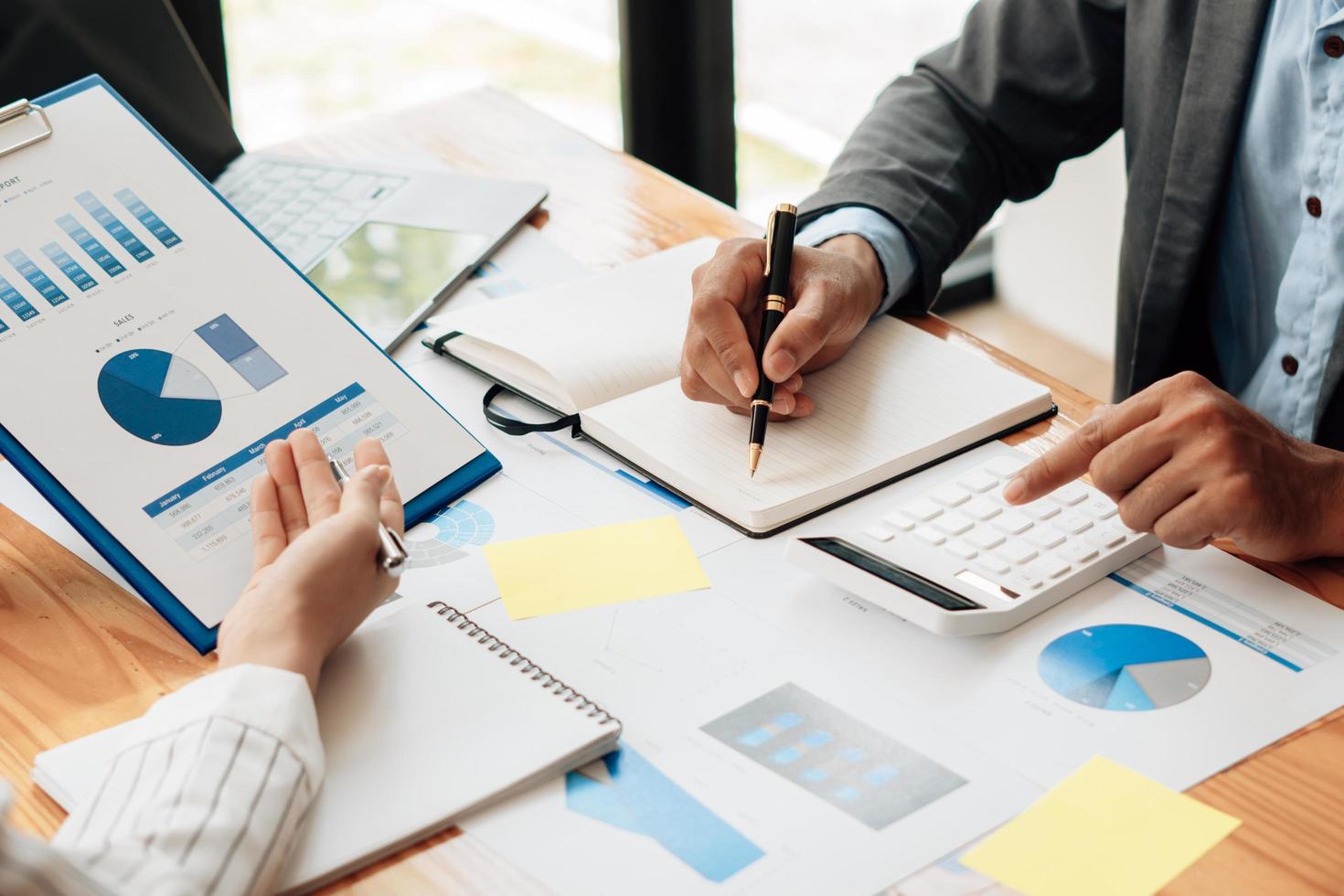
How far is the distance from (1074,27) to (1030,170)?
0.15m

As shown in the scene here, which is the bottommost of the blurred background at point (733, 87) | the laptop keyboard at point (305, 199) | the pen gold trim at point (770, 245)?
the blurred background at point (733, 87)

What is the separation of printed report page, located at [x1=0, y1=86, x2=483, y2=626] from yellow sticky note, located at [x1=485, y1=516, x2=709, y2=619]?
118mm

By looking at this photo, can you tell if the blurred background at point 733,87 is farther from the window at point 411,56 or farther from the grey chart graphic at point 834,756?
the grey chart graphic at point 834,756

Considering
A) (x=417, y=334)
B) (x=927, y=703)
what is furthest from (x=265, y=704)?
(x=417, y=334)

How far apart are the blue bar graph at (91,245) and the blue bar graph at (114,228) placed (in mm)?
13

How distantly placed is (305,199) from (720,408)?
1.97 feet

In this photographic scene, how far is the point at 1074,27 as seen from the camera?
131 centimetres

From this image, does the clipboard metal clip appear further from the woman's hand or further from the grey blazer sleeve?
the grey blazer sleeve

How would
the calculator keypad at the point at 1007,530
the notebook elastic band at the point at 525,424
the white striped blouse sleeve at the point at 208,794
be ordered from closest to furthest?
the white striped blouse sleeve at the point at 208,794, the calculator keypad at the point at 1007,530, the notebook elastic band at the point at 525,424

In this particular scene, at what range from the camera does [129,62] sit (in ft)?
4.58

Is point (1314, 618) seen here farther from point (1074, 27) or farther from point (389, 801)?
point (1074, 27)

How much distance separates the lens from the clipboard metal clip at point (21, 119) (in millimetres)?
911

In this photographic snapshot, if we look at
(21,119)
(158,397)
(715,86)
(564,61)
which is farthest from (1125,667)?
(564,61)

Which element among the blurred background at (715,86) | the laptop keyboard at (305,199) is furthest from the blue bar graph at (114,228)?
the blurred background at (715,86)
